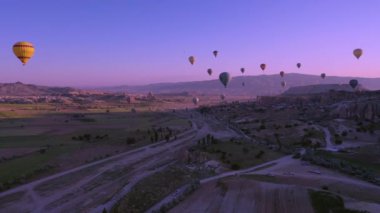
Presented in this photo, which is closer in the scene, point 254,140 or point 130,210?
point 130,210

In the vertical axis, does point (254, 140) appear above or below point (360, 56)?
below

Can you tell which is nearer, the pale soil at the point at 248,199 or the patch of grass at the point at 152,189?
the pale soil at the point at 248,199

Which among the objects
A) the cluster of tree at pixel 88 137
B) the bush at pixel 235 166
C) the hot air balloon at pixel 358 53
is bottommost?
the cluster of tree at pixel 88 137

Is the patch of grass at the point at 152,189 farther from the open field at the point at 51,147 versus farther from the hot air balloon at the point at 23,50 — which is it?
the hot air balloon at the point at 23,50

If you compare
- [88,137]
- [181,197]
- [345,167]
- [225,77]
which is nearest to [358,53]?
[225,77]

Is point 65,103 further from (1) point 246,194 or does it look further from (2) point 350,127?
(1) point 246,194

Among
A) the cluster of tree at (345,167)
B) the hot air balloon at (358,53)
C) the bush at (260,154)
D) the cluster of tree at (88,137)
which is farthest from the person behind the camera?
the hot air balloon at (358,53)

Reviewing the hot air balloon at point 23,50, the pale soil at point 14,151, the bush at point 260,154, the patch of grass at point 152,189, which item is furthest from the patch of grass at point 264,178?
the hot air balloon at point 23,50

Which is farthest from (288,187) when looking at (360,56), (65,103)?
(65,103)
